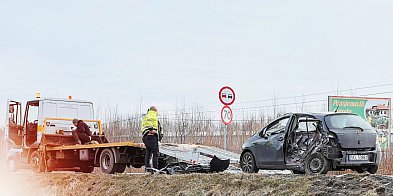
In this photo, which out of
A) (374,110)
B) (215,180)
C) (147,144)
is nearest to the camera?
(215,180)

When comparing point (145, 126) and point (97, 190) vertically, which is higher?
point (145, 126)

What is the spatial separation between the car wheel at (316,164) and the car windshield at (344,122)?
69cm

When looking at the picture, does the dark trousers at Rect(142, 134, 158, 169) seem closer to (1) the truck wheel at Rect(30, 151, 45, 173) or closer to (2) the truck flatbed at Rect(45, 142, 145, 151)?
(2) the truck flatbed at Rect(45, 142, 145, 151)

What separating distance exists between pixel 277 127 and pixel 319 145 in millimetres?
1561

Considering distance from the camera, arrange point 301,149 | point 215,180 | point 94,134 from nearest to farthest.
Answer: point 215,180 → point 301,149 → point 94,134

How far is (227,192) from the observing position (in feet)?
34.1

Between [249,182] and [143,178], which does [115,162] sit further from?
[249,182]

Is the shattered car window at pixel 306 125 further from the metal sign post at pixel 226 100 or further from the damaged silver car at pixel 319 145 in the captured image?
the metal sign post at pixel 226 100

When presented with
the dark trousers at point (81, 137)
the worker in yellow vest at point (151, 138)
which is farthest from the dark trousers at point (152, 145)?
the dark trousers at point (81, 137)

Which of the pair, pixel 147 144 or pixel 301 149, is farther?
pixel 147 144

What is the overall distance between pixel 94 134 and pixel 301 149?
984 cm

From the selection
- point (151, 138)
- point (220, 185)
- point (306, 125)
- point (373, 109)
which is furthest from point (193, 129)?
point (220, 185)

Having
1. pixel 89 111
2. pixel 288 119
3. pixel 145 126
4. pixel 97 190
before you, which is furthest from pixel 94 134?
pixel 288 119

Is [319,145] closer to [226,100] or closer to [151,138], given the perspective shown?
[151,138]
